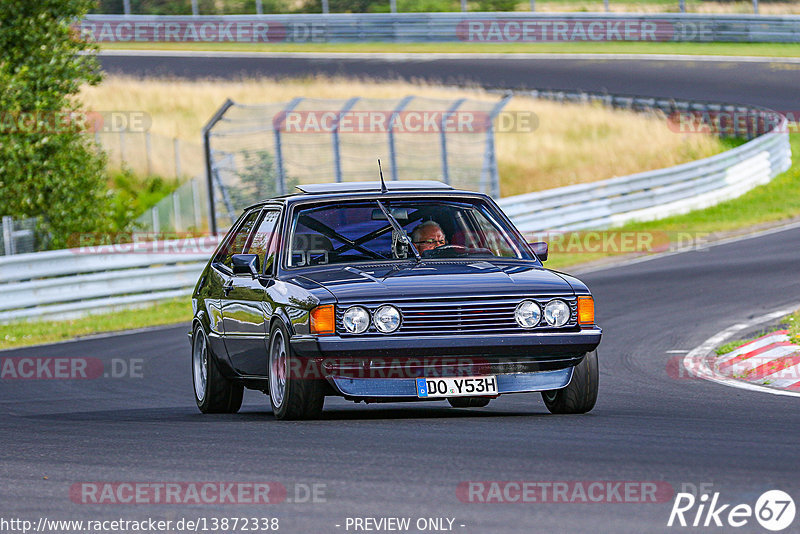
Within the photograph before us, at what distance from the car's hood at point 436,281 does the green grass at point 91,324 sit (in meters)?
9.60

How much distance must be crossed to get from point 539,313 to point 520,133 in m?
29.1

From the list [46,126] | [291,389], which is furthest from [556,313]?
[46,126]

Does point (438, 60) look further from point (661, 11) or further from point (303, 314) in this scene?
point (303, 314)

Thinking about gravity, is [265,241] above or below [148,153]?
above

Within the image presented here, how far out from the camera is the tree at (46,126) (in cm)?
2127

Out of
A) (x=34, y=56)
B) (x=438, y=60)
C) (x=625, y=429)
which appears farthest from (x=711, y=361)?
(x=438, y=60)

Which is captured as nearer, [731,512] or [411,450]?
[731,512]

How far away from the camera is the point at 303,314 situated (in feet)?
27.1

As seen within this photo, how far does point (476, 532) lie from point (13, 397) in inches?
293

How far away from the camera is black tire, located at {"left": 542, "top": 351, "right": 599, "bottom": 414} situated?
8625 millimetres

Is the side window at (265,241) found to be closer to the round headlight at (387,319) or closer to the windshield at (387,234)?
the windshield at (387,234)

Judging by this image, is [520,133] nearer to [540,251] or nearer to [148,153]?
[148,153]

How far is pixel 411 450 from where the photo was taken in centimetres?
710

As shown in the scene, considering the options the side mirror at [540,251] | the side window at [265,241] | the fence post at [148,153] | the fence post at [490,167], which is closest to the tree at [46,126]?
the fence post at [490,167]
